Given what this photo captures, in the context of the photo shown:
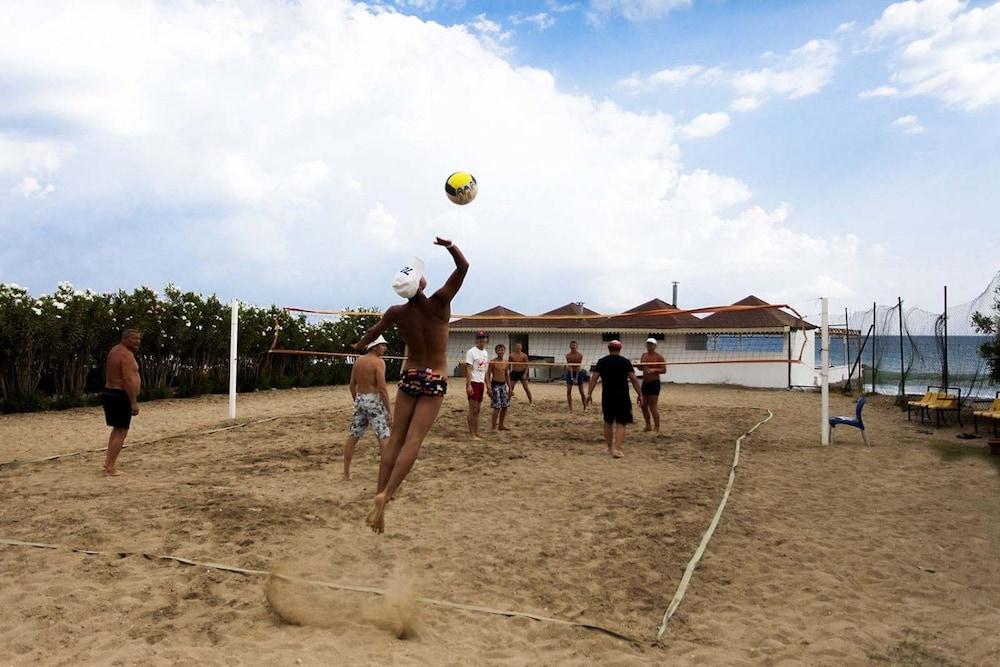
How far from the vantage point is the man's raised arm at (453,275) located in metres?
3.99

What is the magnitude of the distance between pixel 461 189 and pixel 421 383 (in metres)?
1.43

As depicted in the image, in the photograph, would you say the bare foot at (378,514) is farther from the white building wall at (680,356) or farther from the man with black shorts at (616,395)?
the white building wall at (680,356)

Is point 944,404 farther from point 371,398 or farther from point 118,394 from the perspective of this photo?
point 118,394

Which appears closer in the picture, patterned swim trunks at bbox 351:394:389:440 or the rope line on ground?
patterned swim trunks at bbox 351:394:389:440

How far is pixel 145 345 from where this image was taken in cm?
1525

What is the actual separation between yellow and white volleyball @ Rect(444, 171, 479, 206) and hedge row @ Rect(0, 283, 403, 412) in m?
11.2

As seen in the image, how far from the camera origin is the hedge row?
41.3ft

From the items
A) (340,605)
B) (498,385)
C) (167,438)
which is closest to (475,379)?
(498,385)

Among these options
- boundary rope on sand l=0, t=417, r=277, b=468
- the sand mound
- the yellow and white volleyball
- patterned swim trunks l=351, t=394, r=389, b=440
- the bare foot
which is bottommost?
the sand mound

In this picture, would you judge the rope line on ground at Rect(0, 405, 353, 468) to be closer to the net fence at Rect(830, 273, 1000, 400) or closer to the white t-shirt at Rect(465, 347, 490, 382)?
the white t-shirt at Rect(465, 347, 490, 382)

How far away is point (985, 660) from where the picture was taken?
347cm

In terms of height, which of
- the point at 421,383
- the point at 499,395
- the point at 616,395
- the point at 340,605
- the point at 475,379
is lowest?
the point at 340,605

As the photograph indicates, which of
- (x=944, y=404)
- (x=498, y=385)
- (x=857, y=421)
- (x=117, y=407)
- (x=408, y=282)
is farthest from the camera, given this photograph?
(x=944, y=404)

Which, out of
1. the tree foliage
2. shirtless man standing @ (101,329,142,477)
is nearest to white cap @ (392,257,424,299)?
shirtless man standing @ (101,329,142,477)
